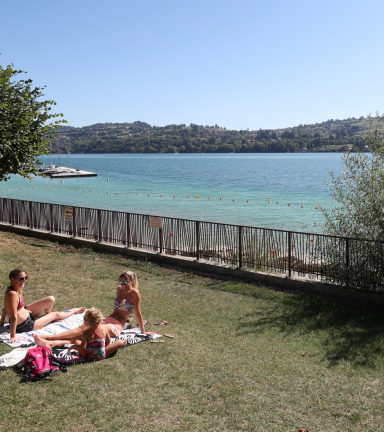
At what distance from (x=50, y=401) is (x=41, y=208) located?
1254 cm

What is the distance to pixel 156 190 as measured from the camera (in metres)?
66.8

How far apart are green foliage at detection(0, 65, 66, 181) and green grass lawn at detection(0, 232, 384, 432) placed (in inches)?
179

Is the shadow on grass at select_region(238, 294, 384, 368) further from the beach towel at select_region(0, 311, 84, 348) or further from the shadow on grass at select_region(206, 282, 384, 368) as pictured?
the beach towel at select_region(0, 311, 84, 348)

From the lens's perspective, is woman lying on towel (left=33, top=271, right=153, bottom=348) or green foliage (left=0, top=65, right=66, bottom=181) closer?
woman lying on towel (left=33, top=271, right=153, bottom=348)

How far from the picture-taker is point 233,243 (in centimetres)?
1220

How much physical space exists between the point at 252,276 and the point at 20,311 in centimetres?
568

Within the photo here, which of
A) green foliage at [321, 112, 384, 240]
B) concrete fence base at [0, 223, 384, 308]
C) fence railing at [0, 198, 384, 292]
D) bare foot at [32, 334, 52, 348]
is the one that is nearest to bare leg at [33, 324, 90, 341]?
bare foot at [32, 334, 52, 348]

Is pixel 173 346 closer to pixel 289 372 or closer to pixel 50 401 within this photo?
pixel 289 372

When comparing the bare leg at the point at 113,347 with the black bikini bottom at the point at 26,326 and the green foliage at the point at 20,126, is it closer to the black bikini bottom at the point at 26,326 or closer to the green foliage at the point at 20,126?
the black bikini bottom at the point at 26,326

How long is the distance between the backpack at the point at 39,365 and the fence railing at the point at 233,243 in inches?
247

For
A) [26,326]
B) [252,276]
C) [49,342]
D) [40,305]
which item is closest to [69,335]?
→ [49,342]

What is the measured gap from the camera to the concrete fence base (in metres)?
9.42

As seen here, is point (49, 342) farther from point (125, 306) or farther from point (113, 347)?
point (125, 306)

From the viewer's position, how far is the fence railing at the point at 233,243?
968 centimetres
